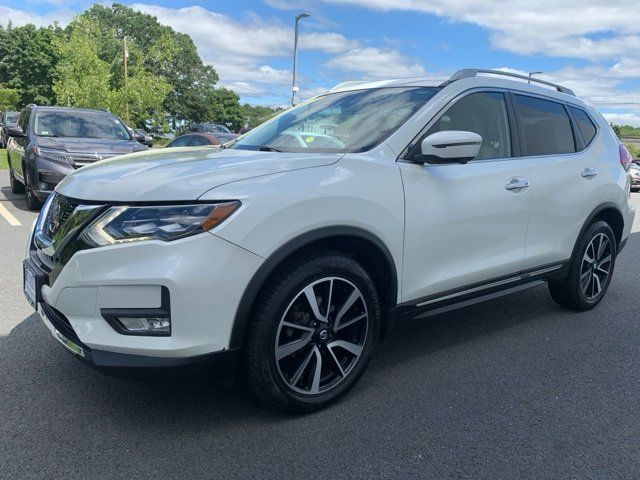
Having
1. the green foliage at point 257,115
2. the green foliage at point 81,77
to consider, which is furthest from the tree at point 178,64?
the green foliage at point 81,77

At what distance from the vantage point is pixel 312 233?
262 centimetres

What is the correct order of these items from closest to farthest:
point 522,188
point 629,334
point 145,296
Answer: point 145,296 < point 522,188 < point 629,334

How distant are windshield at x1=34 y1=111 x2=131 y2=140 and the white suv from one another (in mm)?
5971

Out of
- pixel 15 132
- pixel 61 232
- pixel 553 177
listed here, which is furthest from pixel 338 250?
pixel 15 132

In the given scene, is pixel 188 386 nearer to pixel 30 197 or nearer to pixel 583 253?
pixel 583 253

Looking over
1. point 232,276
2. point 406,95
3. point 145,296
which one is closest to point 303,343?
point 232,276

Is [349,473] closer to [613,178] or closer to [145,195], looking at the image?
[145,195]

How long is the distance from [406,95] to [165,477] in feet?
8.22

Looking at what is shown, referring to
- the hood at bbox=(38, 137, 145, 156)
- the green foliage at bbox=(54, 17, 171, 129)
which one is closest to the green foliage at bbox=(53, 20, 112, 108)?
the green foliage at bbox=(54, 17, 171, 129)

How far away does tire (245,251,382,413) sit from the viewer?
8.39 ft

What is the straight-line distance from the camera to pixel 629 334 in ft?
13.8

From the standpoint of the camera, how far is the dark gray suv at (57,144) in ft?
25.8

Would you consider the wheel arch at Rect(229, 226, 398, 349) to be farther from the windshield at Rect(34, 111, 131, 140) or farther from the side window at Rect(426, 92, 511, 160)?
the windshield at Rect(34, 111, 131, 140)

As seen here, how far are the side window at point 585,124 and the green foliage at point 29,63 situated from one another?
178ft
